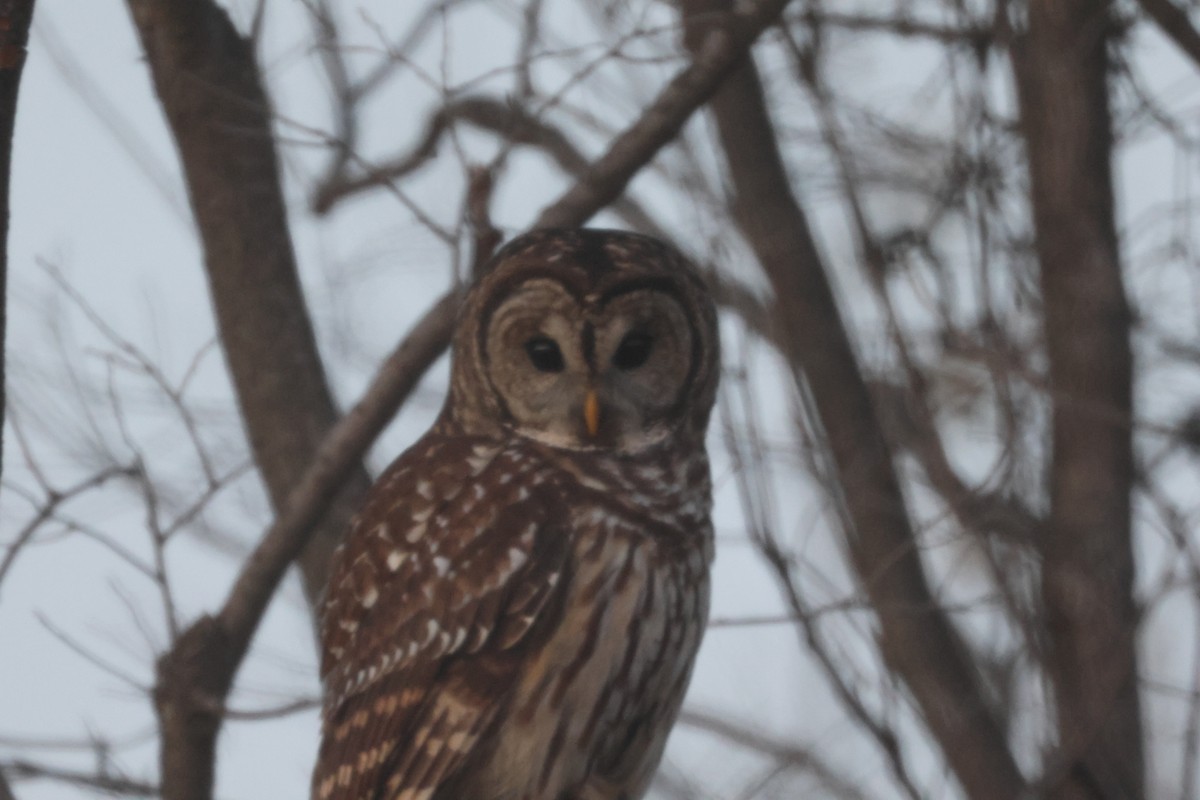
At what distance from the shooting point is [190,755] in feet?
11.7

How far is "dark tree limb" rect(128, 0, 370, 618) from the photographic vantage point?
14.3ft

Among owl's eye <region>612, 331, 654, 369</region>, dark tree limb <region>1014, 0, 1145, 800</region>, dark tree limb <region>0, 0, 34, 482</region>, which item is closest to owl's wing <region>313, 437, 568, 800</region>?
owl's eye <region>612, 331, 654, 369</region>

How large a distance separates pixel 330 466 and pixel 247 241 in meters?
0.87

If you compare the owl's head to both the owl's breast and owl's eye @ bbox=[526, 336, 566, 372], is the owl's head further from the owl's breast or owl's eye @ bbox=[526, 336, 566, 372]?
the owl's breast

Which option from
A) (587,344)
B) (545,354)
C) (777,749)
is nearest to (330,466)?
(545,354)

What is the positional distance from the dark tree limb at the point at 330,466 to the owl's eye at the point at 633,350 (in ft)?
1.15

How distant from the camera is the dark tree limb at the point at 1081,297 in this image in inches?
173

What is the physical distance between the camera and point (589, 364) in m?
3.66

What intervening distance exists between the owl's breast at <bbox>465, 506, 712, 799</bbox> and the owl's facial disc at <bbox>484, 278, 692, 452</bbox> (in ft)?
0.86

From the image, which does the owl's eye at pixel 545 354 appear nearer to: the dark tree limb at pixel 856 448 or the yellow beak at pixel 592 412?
the yellow beak at pixel 592 412

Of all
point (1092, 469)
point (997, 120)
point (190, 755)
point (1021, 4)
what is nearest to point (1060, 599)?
point (1092, 469)

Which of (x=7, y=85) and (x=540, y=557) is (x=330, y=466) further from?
(x=7, y=85)

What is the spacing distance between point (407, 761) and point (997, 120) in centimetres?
212

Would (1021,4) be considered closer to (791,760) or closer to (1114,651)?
(1114,651)
